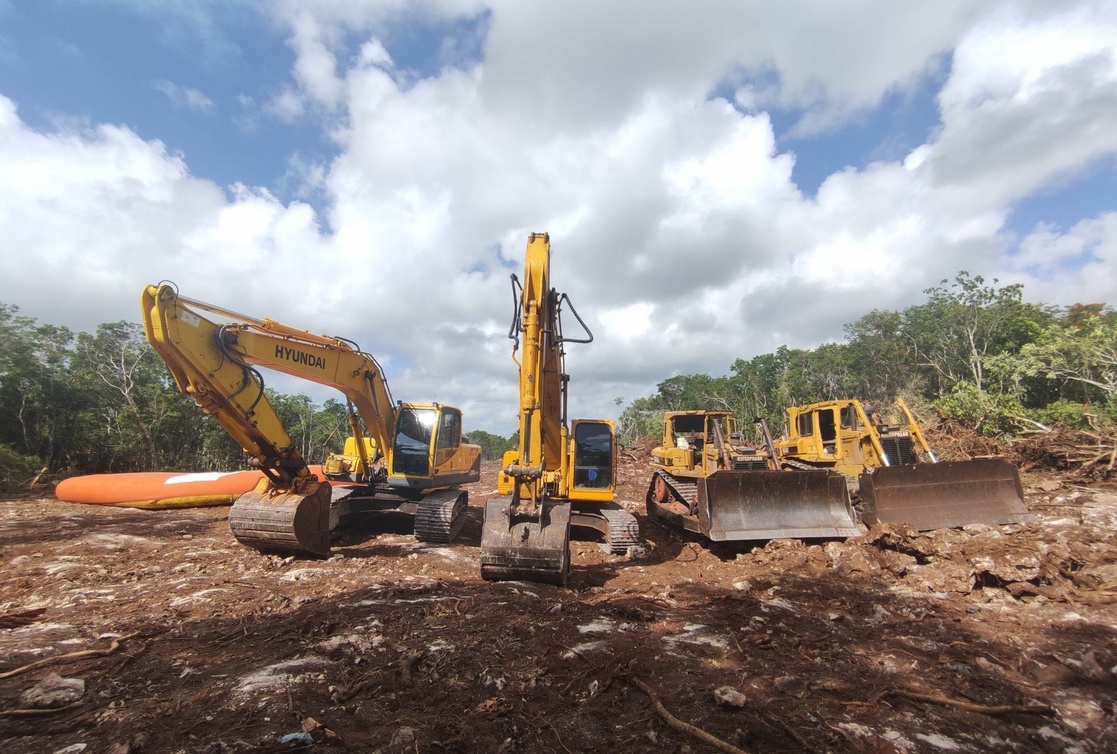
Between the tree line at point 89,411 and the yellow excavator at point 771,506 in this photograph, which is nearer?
the yellow excavator at point 771,506

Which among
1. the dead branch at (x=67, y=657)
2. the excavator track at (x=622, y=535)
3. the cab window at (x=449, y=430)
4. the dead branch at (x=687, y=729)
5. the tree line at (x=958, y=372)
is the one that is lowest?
the dead branch at (x=687, y=729)

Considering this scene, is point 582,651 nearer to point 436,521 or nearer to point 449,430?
point 436,521

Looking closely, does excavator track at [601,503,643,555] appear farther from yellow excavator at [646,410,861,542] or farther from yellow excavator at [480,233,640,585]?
yellow excavator at [646,410,861,542]

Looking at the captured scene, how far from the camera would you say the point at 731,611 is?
5234 mm

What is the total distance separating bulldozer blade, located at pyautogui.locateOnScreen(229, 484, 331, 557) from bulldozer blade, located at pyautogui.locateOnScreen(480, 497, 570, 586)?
2910 millimetres

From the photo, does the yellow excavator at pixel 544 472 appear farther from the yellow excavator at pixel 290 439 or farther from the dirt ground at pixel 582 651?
the yellow excavator at pixel 290 439

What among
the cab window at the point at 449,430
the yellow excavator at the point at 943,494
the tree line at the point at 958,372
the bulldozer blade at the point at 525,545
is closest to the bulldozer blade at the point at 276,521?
the cab window at the point at 449,430

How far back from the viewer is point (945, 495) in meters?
8.38

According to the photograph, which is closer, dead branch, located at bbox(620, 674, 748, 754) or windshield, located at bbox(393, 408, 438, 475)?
dead branch, located at bbox(620, 674, 748, 754)

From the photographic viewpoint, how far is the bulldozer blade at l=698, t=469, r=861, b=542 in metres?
7.92

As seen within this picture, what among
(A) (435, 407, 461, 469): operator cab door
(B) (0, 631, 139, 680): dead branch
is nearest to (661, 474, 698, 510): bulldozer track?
(A) (435, 407, 461, 469): operator cab door

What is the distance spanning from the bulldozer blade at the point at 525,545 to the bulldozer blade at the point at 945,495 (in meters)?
5.43

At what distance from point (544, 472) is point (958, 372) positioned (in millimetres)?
38406

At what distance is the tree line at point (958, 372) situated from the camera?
56.4 ft
